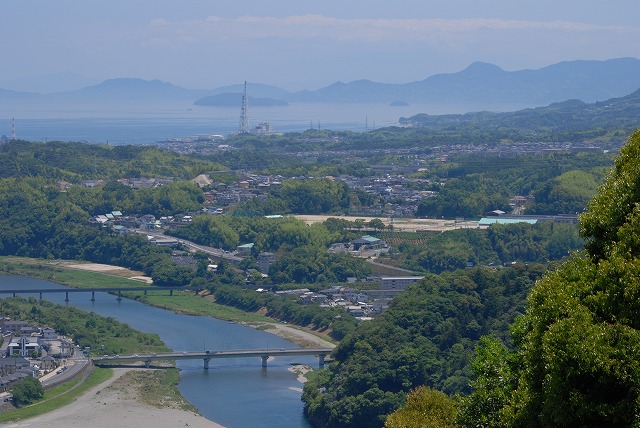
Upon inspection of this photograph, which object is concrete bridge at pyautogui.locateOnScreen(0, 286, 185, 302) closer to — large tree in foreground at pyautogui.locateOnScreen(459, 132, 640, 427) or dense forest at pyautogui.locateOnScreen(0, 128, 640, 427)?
dense forest at pyautogui.locateOnScreen(0, 128, 640, 427)

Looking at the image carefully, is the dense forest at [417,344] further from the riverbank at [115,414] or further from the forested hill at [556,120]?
the forested hill at [556,120]

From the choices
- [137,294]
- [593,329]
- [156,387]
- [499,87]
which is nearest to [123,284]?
[137,294]

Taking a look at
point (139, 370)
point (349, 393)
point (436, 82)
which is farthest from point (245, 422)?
point (436, 82)

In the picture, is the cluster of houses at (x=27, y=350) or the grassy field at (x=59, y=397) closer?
the grassy field at (x=59, y=397)

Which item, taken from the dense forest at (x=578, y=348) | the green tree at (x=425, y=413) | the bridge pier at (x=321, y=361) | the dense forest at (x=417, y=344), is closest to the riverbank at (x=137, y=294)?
the bridge pier at (x=321, y=361)

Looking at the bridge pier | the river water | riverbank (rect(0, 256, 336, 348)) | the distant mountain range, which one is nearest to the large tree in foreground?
the river water

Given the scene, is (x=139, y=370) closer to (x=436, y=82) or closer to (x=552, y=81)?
(x=552, y=81)

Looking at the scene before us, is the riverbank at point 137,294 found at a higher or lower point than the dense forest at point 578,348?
lower
